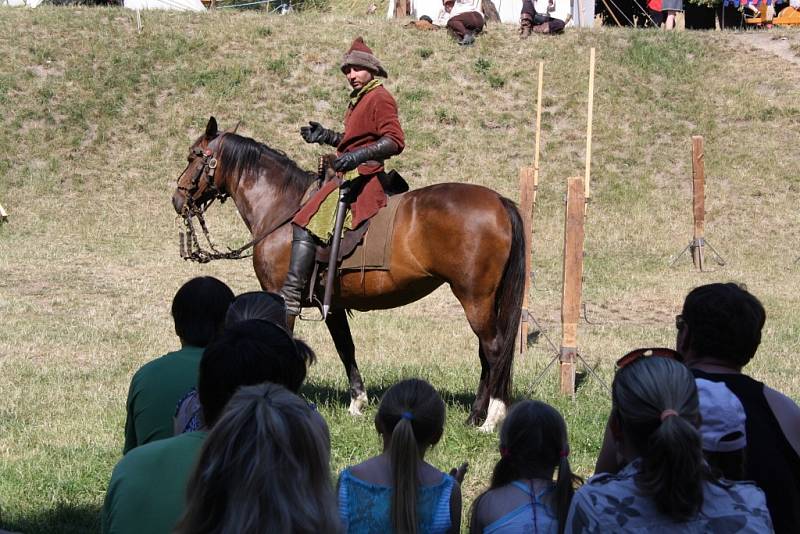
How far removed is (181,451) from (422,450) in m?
1.00

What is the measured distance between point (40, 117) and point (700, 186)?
14.1 metres

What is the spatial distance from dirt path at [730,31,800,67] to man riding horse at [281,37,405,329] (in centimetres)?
2001

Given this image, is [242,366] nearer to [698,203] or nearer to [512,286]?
[512,286]

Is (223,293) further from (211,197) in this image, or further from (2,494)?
(211,197)

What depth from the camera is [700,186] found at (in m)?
16.8

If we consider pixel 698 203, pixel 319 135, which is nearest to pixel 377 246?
pixel 319 135

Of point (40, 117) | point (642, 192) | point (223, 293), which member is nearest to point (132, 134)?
point (40, 117)

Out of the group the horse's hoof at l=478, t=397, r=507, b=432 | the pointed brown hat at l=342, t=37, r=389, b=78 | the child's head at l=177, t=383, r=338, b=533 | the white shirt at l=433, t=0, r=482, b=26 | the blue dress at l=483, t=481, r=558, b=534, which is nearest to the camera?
the child's head at l=177, t=383, r=338, b=533

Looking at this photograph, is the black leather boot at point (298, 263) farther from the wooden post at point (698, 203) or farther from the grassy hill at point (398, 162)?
the wooden post at point (698, 203)

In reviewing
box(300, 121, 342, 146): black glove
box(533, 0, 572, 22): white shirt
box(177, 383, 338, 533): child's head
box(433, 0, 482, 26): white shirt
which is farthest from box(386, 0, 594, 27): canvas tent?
box(177, 383, 338, 533): child's head

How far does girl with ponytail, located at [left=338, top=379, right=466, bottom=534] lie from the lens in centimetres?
332

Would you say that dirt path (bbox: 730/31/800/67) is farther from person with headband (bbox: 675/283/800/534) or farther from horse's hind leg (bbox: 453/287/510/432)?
person with headband (bbox: 675/283/800/534)

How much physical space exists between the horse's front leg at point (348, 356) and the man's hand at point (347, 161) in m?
1.40

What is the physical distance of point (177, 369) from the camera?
12.5 feet
